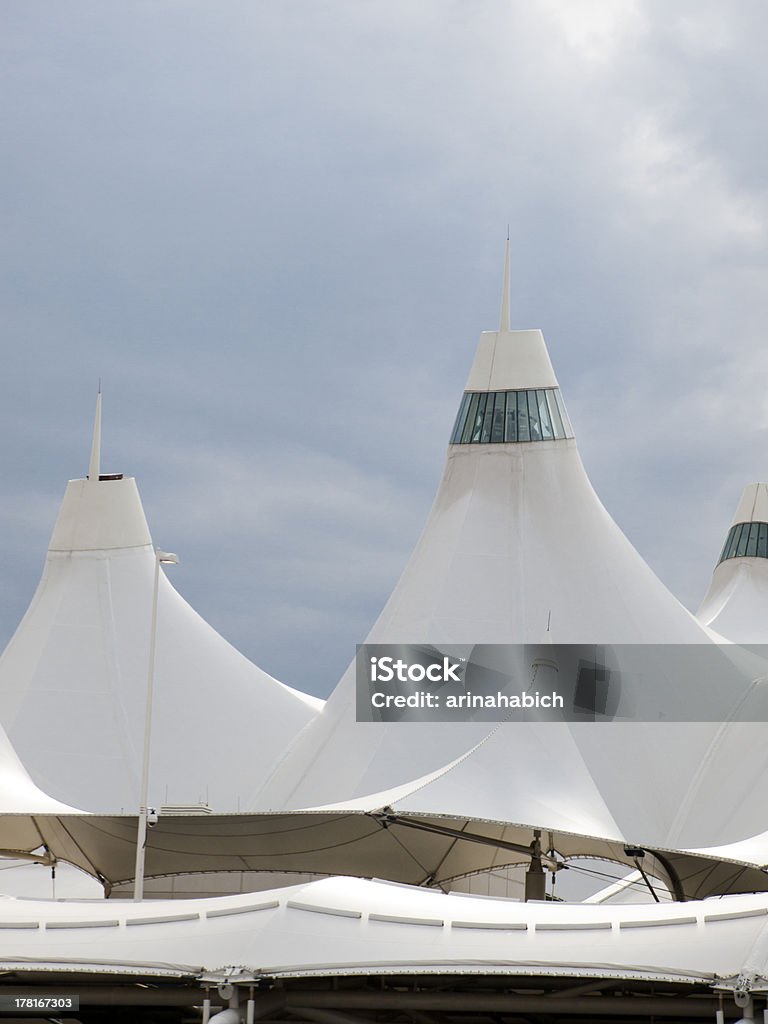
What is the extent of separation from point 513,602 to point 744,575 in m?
24.2

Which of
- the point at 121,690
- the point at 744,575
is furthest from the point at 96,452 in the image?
the point at 744,575

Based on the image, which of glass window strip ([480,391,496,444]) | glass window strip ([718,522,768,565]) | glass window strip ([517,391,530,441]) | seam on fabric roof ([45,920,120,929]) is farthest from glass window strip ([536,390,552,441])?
seam on fabric roof ([45,920,120,929])

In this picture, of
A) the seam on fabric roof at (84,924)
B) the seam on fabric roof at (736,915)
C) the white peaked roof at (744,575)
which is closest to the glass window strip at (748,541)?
the white peaked roof at (744,575)

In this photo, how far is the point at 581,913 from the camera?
63.2ft

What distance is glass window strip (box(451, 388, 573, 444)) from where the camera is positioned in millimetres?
40812

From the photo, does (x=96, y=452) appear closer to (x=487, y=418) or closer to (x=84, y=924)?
(x=487, y=418)

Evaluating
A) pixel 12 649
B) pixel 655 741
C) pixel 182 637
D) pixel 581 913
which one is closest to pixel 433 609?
pixel 655 741

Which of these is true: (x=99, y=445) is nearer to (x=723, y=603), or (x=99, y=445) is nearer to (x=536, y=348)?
(x=536, y=348)

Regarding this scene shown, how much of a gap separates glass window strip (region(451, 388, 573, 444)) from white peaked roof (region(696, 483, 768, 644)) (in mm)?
16185

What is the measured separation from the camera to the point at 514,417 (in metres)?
41.0

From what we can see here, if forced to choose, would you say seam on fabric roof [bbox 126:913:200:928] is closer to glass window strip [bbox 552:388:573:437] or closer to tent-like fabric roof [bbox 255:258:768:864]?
tent-like fabric roof [bbox 255:258:768:864]

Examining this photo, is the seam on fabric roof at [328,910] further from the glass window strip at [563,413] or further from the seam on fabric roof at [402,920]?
the glass window strip at [563,413]

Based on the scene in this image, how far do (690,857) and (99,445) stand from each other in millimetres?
23988

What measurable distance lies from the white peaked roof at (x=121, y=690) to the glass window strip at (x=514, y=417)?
28.6ft
